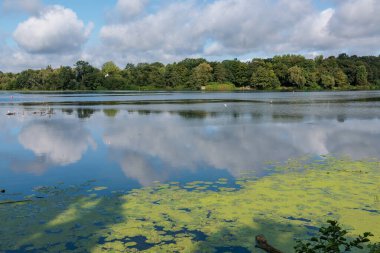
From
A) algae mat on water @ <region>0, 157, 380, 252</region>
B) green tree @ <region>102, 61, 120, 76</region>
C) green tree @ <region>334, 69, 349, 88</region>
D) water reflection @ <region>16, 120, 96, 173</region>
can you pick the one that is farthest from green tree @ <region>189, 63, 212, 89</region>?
algae mat on water @ <region>0, 157, 380, 252</region>

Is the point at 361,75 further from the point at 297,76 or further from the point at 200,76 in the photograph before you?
the point at 200,76

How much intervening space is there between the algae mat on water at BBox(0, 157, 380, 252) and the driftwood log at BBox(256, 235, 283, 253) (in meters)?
0.16

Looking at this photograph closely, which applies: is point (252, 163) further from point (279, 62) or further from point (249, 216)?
point (279, 62)

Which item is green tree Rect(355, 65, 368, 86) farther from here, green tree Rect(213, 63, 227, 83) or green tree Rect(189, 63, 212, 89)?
green tree Rect(189, 63, 212, 89)

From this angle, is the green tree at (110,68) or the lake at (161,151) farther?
the green tree at (110,68)

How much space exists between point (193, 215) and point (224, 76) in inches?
5173

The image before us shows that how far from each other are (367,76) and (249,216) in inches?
6156

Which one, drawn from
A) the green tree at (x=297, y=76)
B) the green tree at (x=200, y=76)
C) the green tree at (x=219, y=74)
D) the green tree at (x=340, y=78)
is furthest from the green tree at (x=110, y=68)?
the green tree at (x=340, y=78)

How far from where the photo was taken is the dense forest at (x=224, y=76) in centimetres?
13250

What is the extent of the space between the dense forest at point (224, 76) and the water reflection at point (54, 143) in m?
110

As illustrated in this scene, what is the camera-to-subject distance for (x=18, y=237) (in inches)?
309

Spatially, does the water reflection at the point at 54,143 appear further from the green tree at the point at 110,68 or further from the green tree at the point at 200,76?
the green tree at the point at 110,68

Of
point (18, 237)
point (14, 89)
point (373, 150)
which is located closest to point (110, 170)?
point (18, 237)

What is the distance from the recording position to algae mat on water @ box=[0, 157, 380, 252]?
7477 millimetres
